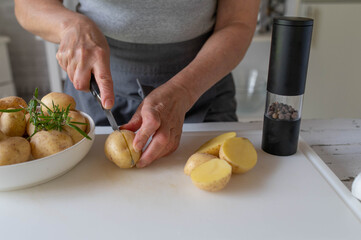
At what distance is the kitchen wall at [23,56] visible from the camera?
2.10 metres

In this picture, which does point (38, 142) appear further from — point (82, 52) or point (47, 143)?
point (82, 52)

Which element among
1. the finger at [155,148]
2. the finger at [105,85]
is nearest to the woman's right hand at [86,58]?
the finger at [105,85]

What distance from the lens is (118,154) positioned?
0.62 meters

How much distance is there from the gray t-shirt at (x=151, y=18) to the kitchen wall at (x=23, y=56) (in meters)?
1.39

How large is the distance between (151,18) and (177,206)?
555mm

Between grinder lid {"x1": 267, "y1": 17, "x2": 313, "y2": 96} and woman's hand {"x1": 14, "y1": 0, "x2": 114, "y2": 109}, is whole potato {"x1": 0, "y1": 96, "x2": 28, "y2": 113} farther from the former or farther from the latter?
grinder lid {"x1": 267, "y1": 17, "x2": 313, "y2": 96}

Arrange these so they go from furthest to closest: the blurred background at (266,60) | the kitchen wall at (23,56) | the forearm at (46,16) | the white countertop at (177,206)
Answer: the kitchen wall at (23,56) → the blurred background at (266,60) → the forearm at (46,16) → the white countertop at (177,206)

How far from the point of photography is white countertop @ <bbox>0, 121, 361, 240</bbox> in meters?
0.48

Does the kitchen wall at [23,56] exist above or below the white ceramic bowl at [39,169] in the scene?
below

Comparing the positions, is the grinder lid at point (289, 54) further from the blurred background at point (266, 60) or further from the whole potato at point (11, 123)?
the blurred background at point (266, 60)

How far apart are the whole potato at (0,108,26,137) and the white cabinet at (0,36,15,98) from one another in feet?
5.18

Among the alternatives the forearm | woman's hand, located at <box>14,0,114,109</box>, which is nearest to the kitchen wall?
the forearm

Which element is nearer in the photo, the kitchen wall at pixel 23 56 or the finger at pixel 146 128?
the finger at pixel 146 128

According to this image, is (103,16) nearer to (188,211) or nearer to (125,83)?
(125,83)
